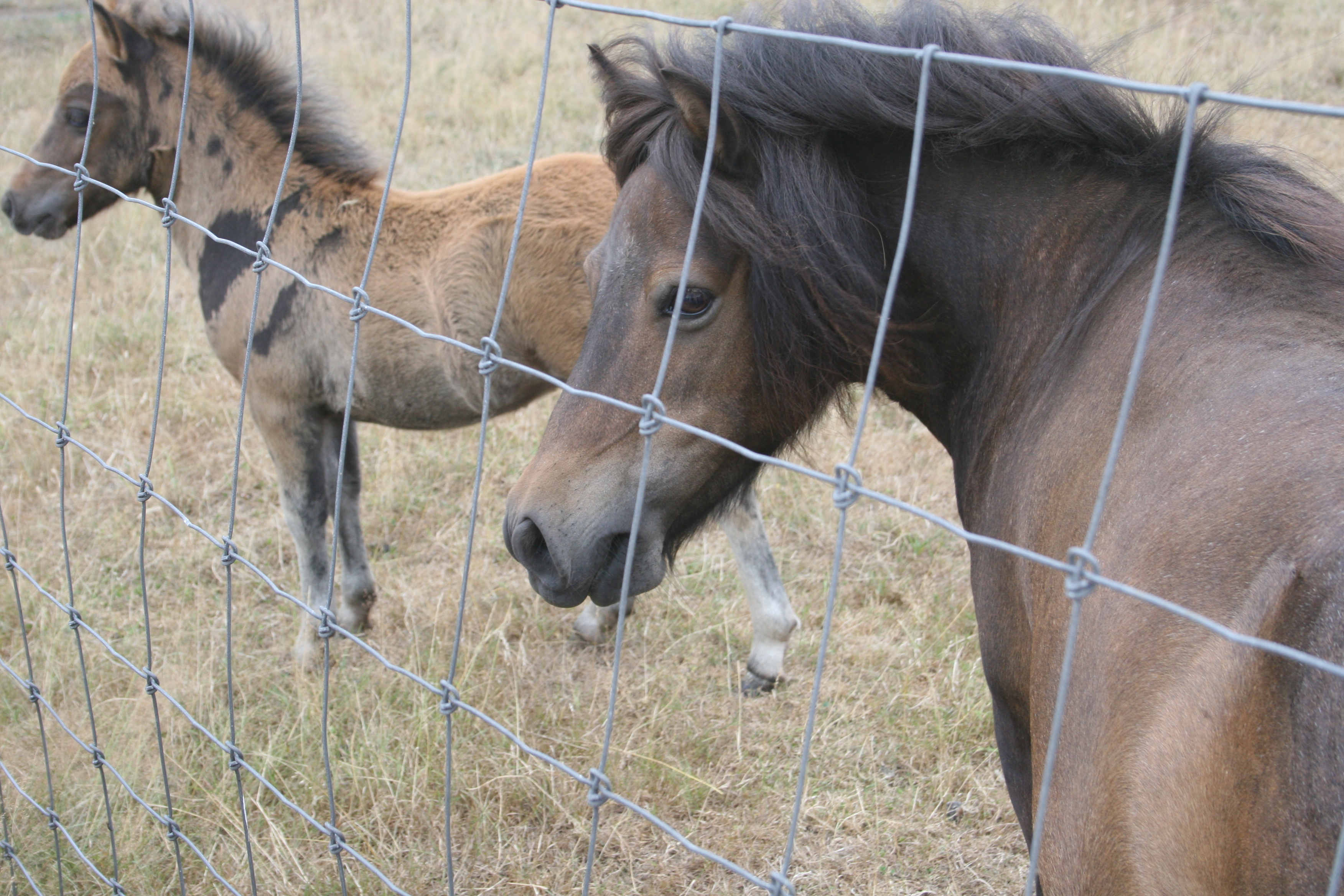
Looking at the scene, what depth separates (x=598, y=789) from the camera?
1360mm

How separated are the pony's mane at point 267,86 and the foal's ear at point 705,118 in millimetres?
2256

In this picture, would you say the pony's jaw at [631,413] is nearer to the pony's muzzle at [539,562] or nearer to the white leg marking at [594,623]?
the pony's muzzle at [539,562]

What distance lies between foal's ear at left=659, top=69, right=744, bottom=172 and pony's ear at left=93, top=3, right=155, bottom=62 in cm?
266

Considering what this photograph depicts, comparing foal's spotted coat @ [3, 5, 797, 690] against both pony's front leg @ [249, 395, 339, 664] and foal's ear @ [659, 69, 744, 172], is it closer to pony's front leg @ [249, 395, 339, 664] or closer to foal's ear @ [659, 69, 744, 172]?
pony's front leg @ [249, 395, 339, 664]

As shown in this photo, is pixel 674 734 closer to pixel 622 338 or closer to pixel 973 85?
pixel 622 338

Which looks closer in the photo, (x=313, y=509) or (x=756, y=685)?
(x=756, y=685)

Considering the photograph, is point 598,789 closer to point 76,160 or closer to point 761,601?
point 761,601

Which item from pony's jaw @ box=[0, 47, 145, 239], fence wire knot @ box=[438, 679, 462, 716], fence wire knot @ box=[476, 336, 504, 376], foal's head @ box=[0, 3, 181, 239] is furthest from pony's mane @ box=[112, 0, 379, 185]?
fence wire knot @ box=[438, 679, 462, 716]

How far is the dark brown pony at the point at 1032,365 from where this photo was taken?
1.14 m

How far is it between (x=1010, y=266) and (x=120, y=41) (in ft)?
10.6

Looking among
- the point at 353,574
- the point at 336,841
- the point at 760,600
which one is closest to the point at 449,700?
the point at 336,841

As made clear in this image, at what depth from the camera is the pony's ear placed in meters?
3.43

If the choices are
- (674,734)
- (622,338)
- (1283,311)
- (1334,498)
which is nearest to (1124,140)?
(1283,311)

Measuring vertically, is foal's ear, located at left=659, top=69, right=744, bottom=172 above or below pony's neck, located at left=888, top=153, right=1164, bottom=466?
above
